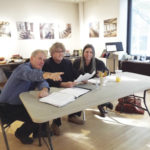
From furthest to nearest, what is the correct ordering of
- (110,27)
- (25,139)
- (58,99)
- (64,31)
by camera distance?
1. (64,31)
2. (110,27)
3. (25,139)
4. (58,99)

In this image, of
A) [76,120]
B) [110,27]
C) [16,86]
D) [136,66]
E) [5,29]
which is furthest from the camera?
[110,27]

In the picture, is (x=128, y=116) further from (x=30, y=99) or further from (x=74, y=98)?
(x=30, y=99)

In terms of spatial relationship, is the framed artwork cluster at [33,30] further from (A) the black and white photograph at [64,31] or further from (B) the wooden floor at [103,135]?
(B) the wooden floor at [103,135]

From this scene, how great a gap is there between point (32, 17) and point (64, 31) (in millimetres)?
1209

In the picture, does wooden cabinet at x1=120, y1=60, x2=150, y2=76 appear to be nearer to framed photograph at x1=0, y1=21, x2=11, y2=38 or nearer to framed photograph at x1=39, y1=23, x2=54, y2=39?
framed photograph at x1=39, y1=23, x2=54, y2=39

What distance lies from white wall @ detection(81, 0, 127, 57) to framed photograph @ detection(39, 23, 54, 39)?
125 centimetres

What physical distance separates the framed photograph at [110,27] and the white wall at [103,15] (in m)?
0.10

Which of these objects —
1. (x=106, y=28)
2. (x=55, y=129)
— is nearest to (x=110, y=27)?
(x=106, y=28)

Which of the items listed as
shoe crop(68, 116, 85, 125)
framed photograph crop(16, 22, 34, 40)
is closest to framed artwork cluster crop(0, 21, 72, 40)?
framed photograph crop(16, 22, 34, 40)

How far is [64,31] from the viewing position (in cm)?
565

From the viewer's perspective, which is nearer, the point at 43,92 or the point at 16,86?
the point at 43,92

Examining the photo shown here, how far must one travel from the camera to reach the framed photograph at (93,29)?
17.3 ft

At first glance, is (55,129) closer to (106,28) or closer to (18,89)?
(18,89)

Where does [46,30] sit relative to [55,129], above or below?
above
